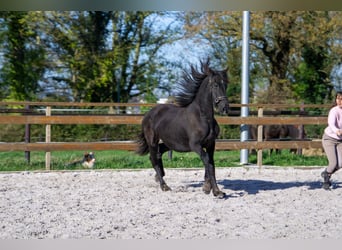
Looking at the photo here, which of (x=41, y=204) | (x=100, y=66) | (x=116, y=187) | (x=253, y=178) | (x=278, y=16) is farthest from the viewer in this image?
(x=100, y=66)

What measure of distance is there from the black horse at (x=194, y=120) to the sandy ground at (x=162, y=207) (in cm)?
44

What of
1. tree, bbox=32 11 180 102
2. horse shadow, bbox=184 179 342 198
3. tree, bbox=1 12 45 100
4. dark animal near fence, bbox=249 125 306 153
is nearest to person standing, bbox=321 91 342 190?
horse shadow, bbox=184 179 342 198

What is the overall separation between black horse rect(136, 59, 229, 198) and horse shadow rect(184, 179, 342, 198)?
59cm

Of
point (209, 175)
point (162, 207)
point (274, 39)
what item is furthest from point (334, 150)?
point (274, 39)

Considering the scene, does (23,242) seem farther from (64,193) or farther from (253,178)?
(253,178)

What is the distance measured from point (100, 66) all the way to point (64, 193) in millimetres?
13082

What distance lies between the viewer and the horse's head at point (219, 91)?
6.04m

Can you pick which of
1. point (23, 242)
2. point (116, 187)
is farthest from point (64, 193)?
point (23, 242)

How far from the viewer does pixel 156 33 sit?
19.5 meters

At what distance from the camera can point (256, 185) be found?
7273mm

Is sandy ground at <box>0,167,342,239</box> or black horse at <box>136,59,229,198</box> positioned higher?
black horse at <box>136,59,229,198</box>

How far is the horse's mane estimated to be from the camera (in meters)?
6.52

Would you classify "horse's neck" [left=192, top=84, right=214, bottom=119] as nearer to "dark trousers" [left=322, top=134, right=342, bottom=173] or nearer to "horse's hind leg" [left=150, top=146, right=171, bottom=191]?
"horse's hind leg" [left=150, top=146, right=171, bottom=191]

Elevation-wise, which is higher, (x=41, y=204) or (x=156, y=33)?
(x=156, y=33)
